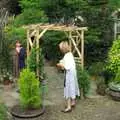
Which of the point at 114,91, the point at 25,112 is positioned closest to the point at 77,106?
the point at 114,91

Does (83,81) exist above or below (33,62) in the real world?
below

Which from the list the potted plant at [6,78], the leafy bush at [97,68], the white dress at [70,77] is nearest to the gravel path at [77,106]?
the white dress at [70,77]

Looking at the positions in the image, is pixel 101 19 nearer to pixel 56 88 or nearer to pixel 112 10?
pixel 112 10

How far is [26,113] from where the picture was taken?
28.1ft

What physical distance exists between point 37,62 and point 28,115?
6.35 feet

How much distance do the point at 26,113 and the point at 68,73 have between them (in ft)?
4.79

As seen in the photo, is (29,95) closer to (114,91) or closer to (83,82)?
(83,82)

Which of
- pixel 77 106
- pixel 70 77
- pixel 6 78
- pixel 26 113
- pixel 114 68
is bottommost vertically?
pixel 77 106

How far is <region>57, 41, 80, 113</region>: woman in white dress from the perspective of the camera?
9047 mm

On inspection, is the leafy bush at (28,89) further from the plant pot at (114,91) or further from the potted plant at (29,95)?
the plant pot at (114,91)

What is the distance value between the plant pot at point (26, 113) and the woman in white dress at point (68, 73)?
0.70 meters

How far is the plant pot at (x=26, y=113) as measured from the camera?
8.43 metres

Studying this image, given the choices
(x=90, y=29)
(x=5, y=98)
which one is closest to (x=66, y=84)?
(x=5, y=98)

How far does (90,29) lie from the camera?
46.2 feet
